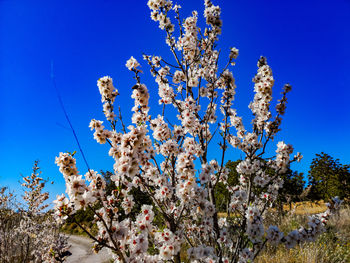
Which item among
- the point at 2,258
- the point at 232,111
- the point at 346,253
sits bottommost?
the point at 346,253

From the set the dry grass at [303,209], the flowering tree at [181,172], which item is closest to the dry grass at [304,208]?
the dry grass at [303,209]

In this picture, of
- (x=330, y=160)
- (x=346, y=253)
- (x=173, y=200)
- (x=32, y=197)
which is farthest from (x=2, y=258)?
(x=330, y=160)

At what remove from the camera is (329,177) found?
48.9 ft

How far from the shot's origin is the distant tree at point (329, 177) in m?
14.1

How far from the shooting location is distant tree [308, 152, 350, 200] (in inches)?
556

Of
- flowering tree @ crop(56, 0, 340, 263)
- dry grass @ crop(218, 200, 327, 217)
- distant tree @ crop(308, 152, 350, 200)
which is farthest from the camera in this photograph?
distant tree @ crop(308, 152, 350, 200)

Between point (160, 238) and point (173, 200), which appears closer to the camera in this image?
point (160, 238)

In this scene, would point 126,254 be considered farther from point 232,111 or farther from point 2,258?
point 2,258

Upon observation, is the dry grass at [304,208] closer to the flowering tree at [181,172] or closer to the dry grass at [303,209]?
the dry grass at [303,209]

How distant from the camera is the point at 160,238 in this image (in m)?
2.80

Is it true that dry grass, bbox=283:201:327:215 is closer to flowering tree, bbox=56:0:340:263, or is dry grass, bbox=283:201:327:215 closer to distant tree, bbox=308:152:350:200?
distant tree, bbox=308:152:350:200

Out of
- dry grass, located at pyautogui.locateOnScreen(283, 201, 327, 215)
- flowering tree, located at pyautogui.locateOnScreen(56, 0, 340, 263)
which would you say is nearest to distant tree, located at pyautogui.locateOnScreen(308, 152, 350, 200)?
dry grass, located at pyautogui.locateOnScreen(283, 201, 327, 215)

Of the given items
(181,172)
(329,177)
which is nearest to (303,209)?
(329,177)

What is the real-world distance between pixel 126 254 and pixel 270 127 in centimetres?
297
